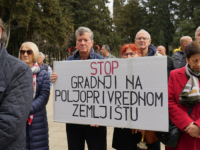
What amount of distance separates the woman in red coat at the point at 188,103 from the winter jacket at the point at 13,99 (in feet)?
4.83

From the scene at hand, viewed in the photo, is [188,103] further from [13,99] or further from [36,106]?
[36,106]

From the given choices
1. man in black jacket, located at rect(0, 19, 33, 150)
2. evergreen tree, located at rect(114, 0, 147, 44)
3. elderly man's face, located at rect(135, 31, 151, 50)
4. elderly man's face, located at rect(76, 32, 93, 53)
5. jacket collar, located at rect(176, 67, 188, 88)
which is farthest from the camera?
evergreen tree, located at rect(114, 0, 147, 44)

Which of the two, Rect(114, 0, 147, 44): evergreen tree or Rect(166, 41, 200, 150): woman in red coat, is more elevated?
Rect(114, 0, 147, 44): evergreen tree

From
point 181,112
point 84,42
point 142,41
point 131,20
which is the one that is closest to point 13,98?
point 84,42

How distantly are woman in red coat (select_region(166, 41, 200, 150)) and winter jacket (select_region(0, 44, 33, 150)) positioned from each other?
1.47 m

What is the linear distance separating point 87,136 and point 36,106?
0.75m

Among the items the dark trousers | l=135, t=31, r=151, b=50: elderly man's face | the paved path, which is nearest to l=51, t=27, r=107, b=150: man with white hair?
the dark trousers

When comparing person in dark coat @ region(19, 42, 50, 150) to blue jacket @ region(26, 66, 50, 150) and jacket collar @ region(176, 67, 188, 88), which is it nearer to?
blue jacket @ region(26, 66, 50, 150)

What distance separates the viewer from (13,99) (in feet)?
4.85

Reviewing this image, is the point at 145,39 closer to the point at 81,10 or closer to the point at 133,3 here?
the point at 81,10

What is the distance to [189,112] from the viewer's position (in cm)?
219

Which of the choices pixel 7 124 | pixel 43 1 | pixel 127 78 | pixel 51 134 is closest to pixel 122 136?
pixel 127 78

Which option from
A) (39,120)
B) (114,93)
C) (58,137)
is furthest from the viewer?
(58,137)

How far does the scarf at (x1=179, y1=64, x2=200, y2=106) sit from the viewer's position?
83.0 inches
